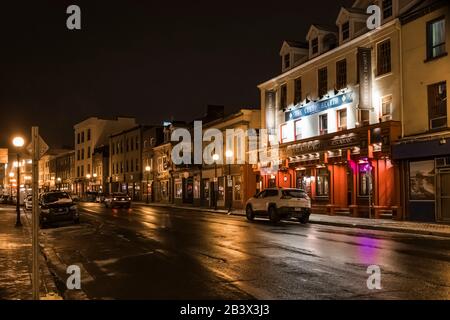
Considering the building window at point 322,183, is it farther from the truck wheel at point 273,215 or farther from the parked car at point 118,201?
the parked car at point 118,201

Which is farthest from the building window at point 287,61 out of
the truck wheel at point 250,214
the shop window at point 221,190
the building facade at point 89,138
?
the building facade at point 89,138

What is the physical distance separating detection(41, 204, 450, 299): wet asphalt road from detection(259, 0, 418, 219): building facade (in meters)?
8.57

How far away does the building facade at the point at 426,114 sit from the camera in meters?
25.0

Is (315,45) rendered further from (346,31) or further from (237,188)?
(237,188)

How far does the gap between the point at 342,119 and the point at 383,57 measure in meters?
5.00

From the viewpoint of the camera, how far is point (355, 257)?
13.8 metres

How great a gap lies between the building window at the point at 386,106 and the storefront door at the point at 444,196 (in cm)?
493

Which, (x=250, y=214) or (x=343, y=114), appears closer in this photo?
(x=250, y=214)

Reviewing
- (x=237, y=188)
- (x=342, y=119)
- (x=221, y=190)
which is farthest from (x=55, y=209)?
(x=221, y=190)

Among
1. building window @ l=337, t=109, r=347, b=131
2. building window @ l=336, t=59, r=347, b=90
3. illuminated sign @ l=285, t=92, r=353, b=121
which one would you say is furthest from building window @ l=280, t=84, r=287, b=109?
building window @ l=337, t=109, r=347, b=131

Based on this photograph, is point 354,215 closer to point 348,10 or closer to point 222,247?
point 348,10

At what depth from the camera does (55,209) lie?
2661cm
